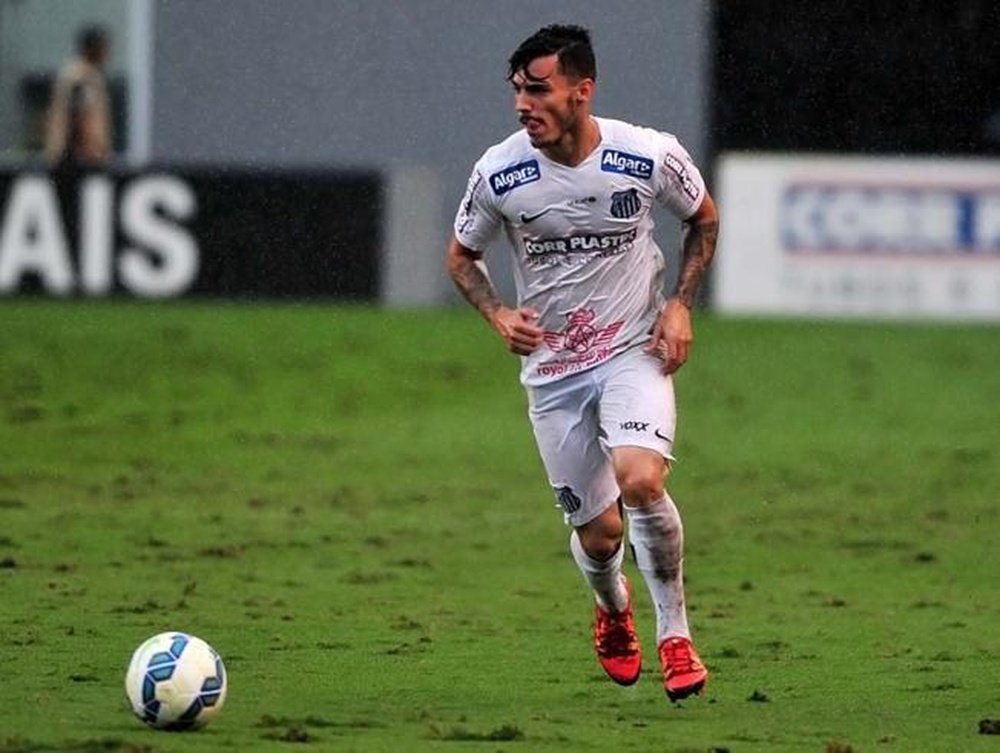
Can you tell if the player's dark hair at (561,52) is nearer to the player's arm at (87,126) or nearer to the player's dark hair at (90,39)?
the player's arm at (87,126)

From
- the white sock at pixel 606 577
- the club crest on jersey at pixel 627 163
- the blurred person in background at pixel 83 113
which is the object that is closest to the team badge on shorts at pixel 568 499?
the white sock at pixel 606 577

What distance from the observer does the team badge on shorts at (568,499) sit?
9734 millimetres

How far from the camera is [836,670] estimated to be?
9867 millimetres

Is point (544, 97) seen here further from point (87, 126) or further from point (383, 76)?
point (383, 76)

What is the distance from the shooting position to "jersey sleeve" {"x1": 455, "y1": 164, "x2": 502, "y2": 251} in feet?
31.2

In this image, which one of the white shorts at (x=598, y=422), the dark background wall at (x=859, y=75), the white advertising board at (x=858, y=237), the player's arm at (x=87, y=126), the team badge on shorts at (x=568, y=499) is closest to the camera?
the white shorts at (x=598, y=422)

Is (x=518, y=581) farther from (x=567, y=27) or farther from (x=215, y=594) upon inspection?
(x=567, y=27)

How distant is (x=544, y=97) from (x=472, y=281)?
2.69ft

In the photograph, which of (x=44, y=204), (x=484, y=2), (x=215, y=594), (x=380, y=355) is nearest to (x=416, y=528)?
(x=215, y=594)

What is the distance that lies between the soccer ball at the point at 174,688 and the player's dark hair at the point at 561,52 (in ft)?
7.67

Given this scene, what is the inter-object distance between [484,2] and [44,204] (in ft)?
21.9

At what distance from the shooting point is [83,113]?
98.1 ft

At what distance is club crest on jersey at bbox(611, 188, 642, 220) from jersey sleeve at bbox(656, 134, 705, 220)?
0.31ft

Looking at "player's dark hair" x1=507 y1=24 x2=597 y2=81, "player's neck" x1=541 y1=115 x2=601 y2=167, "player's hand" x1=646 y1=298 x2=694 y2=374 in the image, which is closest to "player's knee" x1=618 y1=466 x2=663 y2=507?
"player's hand" x1=646 y1=298 x2=694 y2=374
